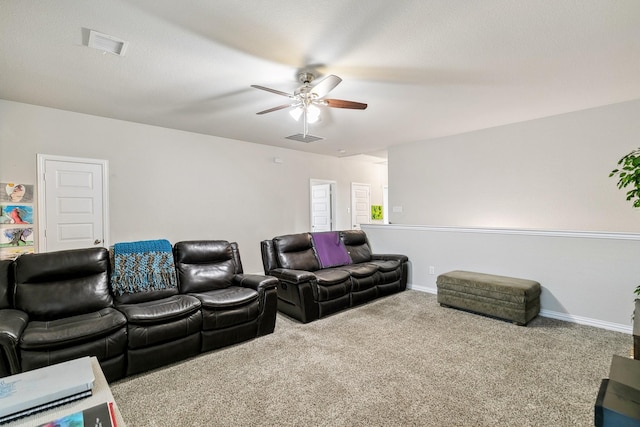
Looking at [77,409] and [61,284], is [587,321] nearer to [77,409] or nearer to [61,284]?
[77,409]

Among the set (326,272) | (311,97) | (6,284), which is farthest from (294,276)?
(6,284)

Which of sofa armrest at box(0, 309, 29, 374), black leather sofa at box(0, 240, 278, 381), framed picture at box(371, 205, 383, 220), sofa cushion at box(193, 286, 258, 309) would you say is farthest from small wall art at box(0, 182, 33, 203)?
framed picture at box(371, 205, 383, 220)

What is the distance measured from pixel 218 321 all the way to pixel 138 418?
0.96 metres

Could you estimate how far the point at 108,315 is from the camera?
2402 mm

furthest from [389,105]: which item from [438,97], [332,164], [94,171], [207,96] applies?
[94,171]

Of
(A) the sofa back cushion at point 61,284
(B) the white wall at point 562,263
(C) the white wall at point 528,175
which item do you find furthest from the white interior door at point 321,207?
(A) the sofa back cushion at point 61,284

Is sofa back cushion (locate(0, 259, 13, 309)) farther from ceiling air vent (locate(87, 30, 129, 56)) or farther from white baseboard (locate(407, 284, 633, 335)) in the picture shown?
white baseboard (locate(407, 284, 633, 335))

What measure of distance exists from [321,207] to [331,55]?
4.93 m

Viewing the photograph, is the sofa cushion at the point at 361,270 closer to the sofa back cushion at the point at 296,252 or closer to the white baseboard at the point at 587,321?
the sofa back cushion at the point at 296,252

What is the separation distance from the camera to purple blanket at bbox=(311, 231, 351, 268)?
4496mm

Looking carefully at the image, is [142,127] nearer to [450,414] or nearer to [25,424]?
[25,424]

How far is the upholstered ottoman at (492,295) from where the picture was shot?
3348 mm

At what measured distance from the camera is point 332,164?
7.16m

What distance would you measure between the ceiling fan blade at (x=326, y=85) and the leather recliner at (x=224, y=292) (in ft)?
6.56
